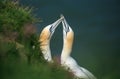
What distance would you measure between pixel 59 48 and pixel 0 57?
551 centimetres

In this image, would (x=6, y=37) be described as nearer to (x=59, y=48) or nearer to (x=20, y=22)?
(x=20, y=22)

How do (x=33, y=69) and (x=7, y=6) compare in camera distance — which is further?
(x=7, y=6)

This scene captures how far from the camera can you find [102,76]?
1458 mm

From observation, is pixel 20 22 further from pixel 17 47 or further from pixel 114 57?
pixel 114 57

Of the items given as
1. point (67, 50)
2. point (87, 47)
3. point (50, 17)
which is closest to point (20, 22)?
point (67, 50)

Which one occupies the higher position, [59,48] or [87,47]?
[59,48]

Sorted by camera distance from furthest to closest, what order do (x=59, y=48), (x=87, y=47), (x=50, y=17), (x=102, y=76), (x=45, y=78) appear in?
(x=50, y=17) < (x=59, y=48) < (x=87, y=47) < (x=102, y=76) < (x=45, y=78)

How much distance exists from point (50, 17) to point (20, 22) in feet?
12.8

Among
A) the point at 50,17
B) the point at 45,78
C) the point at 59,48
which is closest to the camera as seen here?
the point at 45,78

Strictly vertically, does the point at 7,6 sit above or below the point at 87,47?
above

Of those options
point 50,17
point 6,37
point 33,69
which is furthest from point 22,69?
point 50,17

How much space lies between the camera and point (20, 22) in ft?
14.0

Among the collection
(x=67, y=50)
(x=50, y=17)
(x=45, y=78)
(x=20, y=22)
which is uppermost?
(x=50, y=17)

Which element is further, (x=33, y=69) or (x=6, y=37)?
(x=6, y=37)
